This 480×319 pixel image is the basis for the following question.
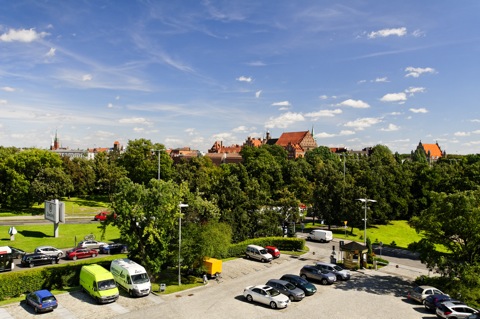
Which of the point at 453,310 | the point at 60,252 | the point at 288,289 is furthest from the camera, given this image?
the point at 60,252

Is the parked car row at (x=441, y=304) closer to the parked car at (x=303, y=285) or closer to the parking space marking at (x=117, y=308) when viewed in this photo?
the parked car at (x=303, y=285)

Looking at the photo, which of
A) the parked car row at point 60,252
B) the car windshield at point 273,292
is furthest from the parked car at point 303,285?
the parked car row at point 60,252

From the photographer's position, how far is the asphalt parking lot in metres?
26.2

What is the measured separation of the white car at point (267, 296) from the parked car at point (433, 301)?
36.3 ft

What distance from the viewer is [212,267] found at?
115 ft

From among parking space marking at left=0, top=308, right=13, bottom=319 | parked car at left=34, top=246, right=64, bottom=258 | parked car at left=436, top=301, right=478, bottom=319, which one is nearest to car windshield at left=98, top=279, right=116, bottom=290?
parking space marking at left=0, top=308, right=13, bottom=319

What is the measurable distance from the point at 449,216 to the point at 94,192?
97.7 meters

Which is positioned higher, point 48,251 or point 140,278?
point 140,278

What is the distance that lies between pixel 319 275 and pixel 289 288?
19.2ft

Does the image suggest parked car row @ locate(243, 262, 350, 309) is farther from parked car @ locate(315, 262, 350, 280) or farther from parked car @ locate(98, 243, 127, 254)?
parked car @ locate(98, 243, 127, 254)

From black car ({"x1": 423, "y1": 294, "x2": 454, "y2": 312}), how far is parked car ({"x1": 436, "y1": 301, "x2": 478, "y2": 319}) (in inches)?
25.5

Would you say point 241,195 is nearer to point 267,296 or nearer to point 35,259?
point 267,296

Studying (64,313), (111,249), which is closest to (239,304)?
(64,313)

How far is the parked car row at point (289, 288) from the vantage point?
1109 inches
